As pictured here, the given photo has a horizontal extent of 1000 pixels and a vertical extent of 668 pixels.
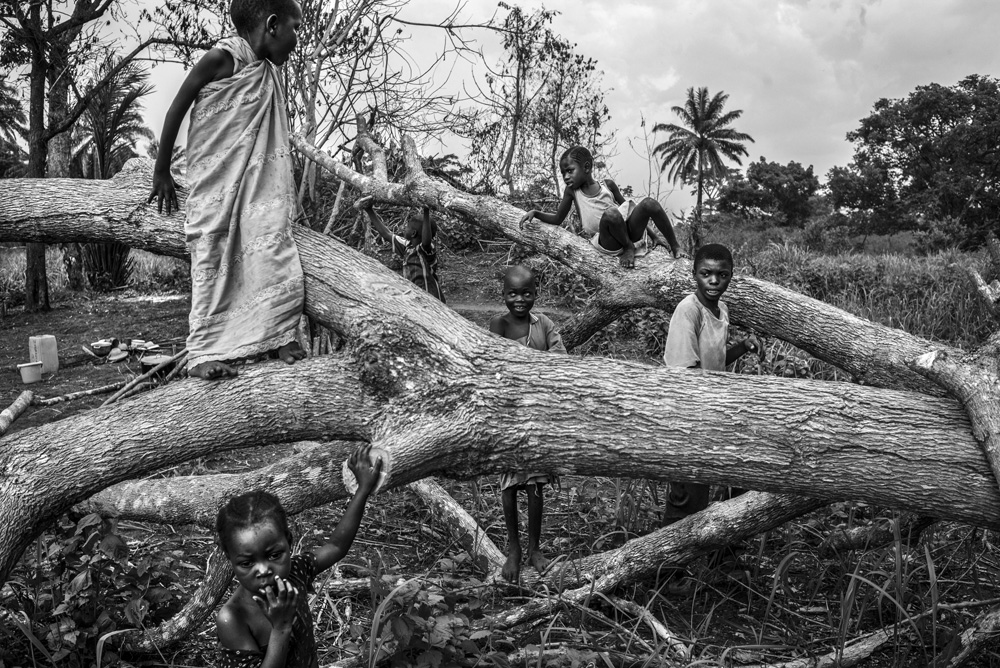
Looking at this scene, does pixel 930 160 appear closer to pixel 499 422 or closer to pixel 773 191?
pixel 773 191

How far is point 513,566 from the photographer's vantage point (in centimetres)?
352

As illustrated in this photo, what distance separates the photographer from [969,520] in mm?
2627

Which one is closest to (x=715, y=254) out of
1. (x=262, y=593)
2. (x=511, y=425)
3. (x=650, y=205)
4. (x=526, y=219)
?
(x=650, y=205)

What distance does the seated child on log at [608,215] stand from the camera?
14.5 ft

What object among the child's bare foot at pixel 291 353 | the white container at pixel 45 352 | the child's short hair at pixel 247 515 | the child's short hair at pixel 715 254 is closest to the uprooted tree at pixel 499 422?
the child's bare foot at pixel 291 353

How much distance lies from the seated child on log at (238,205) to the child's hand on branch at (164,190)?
0.15 m

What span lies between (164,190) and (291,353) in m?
0.82

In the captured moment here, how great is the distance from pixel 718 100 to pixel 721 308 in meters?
50.6

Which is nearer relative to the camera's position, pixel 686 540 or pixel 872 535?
pixel 686 540

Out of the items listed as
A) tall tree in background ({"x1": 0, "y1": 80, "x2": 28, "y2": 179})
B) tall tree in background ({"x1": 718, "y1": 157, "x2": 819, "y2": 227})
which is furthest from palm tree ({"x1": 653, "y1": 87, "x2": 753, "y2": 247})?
tall tree in background ({"x1": 0, "y1": 80, "x2": 28, "y2": 179})

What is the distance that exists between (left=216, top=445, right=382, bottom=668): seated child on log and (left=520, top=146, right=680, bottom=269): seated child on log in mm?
2723

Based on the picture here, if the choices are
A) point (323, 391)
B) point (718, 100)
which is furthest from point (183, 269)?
point (718, 100)

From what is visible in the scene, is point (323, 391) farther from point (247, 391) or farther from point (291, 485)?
point (291, 485)

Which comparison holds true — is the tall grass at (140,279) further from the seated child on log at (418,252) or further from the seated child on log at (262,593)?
the seated child on log at (262,593)
